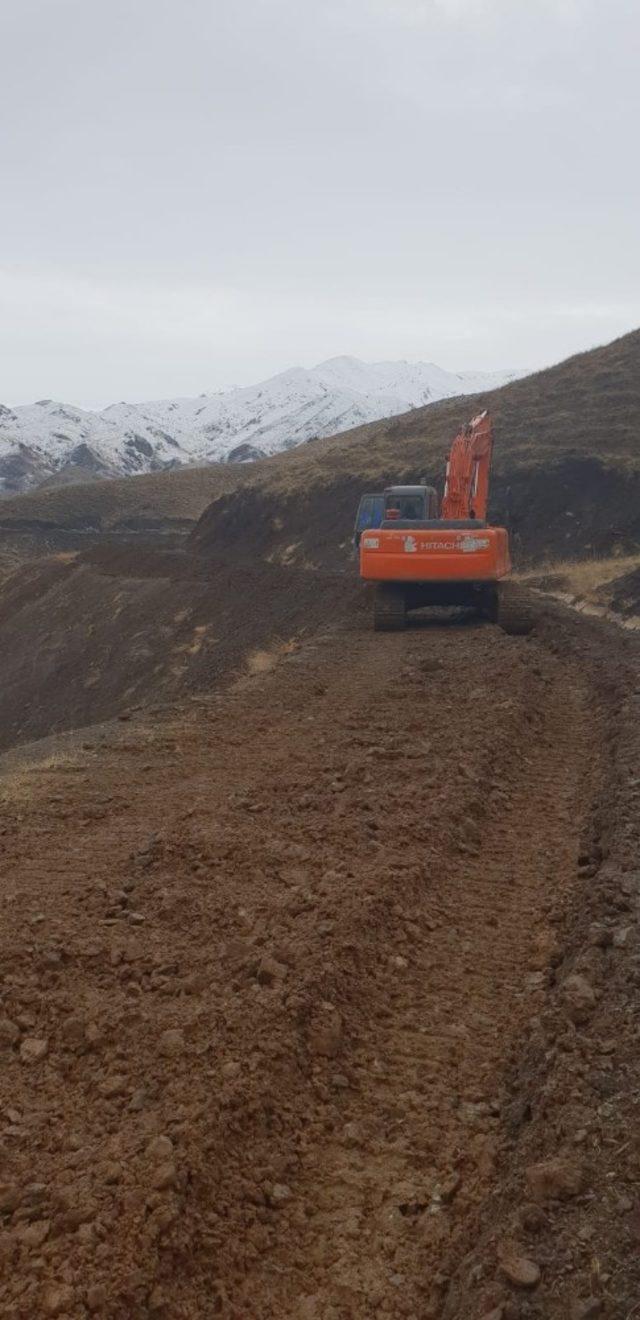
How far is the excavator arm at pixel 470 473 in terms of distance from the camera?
17.7 metres

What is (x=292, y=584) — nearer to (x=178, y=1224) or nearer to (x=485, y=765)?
(x=485, y=765)

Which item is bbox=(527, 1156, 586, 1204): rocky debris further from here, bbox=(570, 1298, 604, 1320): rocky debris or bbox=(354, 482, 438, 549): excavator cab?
bbox=(354, 482, 438, 549): excavator cab

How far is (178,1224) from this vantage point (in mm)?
2979

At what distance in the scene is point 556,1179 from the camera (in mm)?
2998

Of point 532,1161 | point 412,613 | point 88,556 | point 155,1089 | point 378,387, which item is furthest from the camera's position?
point 378,387

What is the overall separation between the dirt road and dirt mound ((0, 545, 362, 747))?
1072 centimetres

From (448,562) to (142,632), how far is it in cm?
1003

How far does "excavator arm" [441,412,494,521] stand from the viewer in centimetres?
1769

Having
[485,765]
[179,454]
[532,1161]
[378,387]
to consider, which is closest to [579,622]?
[485,765]

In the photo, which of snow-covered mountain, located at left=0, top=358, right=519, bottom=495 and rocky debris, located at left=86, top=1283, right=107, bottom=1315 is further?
snow-covered mountain, located at left=0, top=358, right=519, bottom=495

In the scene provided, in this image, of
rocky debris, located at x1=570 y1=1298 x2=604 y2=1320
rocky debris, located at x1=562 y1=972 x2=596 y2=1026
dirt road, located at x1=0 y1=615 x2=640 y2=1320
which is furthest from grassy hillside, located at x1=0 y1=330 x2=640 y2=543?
rocky debris, located at x1=570 y1=1298 x2=604 y2=1320

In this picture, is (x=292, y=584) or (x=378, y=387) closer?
(x=292, y=584)

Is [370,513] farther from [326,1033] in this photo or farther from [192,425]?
[192,425]

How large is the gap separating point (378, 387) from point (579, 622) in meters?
155
